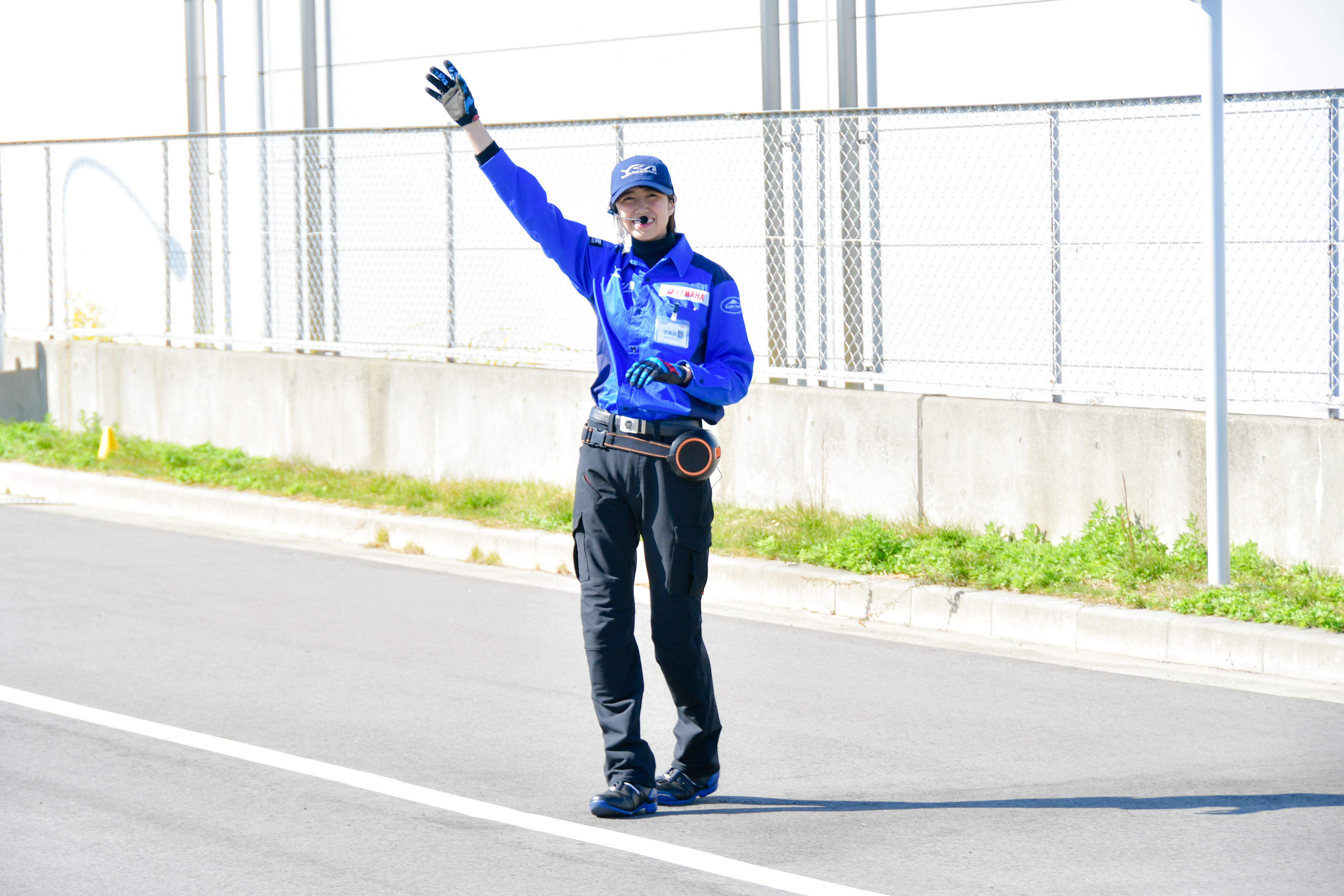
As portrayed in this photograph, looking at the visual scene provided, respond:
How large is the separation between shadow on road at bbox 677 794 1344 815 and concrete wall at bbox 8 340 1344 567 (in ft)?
10.0

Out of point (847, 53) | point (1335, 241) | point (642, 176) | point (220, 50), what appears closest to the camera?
point (642, 176)

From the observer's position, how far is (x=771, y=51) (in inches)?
492

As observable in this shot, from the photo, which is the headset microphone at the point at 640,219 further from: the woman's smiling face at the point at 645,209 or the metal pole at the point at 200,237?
the metal pole at the point at 200,237

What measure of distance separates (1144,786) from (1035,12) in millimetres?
7221

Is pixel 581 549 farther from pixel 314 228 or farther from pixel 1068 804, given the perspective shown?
pixel 314 228

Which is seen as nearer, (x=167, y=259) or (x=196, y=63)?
(x=167, y=259)

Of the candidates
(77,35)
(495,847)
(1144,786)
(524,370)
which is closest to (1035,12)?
(524,370)

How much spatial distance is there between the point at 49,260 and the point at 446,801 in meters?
11.9

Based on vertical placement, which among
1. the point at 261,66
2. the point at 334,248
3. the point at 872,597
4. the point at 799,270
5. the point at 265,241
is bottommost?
the point at 872,597

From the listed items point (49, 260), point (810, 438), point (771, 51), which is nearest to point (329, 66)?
point (49, 260)

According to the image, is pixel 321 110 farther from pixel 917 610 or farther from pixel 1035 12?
pixel 917 610

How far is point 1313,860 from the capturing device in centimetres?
459

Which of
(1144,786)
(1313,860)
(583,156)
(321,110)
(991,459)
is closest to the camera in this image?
(1313,860)

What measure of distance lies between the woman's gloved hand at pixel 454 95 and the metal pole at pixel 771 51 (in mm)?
7536
